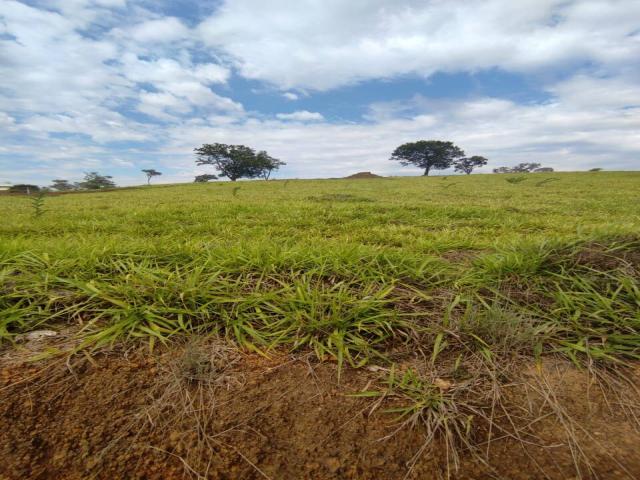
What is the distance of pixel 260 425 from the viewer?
1.32 m

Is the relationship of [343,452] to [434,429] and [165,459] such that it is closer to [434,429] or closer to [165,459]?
[434,429]

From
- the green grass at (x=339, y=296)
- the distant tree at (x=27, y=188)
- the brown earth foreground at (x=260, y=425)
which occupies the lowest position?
the brown earth foreground at (x=260, y=425)

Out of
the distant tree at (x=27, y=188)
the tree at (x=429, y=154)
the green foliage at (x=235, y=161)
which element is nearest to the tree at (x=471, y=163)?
the tree at (x=429, y=154)

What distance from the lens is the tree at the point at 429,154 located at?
2375 inches

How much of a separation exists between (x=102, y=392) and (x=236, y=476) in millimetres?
759

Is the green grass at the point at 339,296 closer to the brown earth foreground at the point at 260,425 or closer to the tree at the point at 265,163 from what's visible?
the brown earth foreground at the point at 260,425

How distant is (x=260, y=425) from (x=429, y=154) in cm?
6569

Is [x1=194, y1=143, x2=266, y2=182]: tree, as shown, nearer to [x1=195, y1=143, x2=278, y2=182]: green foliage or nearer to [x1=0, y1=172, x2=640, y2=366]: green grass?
[x1=195, y1=143, x2=278, y2=182]: green foliage

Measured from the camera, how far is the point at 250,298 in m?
2.04

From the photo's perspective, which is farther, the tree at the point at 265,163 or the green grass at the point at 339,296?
the tree at the point at 265,163

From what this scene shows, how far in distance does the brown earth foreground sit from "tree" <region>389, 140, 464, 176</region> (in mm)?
63035

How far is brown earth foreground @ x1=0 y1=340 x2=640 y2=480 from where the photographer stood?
1174 millimetres

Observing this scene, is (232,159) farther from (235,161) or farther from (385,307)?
(385,307)

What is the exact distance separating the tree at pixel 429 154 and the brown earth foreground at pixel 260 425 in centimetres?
6304
